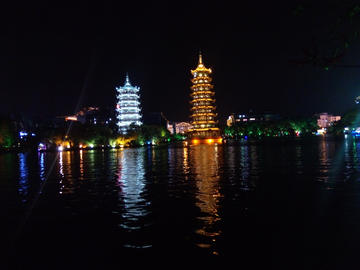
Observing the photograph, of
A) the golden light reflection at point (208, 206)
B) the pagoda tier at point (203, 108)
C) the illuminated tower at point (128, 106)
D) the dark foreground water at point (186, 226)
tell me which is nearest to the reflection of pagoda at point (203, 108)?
the pagoda tier at point (203, 108)

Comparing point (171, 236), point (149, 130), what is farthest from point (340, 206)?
point (149, 130)

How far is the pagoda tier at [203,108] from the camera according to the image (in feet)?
361

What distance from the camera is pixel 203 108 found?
11044cm

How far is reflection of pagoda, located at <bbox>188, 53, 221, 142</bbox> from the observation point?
11003 cm

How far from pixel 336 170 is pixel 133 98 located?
97.6m

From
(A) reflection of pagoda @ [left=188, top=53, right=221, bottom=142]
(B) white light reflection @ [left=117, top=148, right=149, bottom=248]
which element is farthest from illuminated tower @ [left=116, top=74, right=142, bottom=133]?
(B) white light reflection @ [left=117, top=148, right=149, bottom=248]

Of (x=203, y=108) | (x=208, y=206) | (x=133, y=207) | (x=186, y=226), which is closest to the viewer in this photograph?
(x=186, y=226)

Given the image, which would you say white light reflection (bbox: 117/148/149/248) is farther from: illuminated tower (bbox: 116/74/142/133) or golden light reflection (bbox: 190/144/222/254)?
illuminated tower (bbox: 116/74/142/133)

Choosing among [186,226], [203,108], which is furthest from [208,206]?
[203,108]

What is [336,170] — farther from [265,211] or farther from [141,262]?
[141,262]

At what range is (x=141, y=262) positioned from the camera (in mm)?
6617

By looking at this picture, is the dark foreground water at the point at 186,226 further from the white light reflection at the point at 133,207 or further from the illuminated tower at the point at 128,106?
the illuminated tower at the point at 128,106

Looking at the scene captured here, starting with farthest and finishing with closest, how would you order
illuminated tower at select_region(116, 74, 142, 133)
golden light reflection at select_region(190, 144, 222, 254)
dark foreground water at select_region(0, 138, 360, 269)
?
illuminated tower at select_region(116, 74, 142, 133) → golden light reflection at select_region(190, 144, 222, 254) → dark foreground water at select_region(0, 138, 360, 269)

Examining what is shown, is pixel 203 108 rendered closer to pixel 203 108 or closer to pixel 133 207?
pixel 203 108
